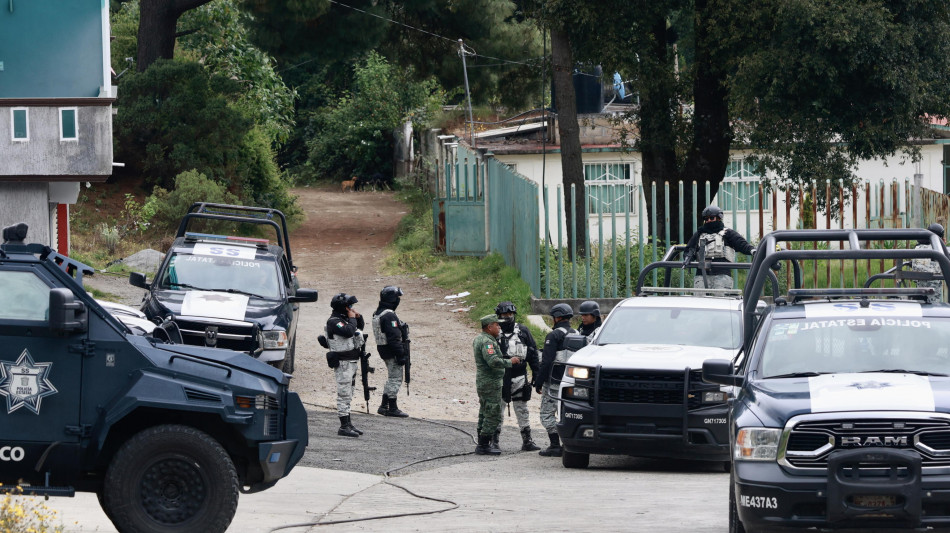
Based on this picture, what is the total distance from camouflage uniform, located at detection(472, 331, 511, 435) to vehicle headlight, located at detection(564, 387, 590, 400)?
1.33 meters

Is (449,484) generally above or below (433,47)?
below

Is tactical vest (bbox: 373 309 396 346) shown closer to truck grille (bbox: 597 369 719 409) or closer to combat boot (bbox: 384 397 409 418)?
combat boot (bbox: 384 397 409 418)

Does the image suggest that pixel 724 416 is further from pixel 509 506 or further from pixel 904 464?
pixel 904 464

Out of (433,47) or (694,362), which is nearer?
(694,362)

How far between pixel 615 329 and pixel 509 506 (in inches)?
144

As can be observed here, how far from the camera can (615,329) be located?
44.3ft

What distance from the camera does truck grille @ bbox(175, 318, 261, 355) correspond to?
15.2 metres

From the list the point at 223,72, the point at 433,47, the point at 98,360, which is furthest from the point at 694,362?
the point at 223,72

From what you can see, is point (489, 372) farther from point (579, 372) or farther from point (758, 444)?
point (758, 444)

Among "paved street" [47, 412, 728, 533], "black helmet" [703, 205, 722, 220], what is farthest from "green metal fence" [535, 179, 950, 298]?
"paved street" [47, 412, 728, 533]

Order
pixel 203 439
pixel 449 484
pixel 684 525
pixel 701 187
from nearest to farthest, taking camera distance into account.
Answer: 1. pixel 203 439
2. pixel 684 525
3. pixel 449 484
4. pixel 701 187

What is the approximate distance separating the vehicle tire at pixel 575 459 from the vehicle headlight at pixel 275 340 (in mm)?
4287

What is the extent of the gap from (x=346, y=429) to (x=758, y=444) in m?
7.96

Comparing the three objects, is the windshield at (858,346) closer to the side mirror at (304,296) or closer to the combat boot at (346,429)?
the combat boot at (346,429)
